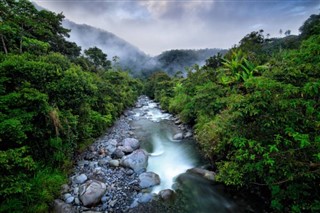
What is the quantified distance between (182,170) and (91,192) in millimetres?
4384

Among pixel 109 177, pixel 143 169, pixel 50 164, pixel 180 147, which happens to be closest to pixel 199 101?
pixel 180 147

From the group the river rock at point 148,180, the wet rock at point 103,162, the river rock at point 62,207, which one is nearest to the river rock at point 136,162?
the river rock at point 148,180

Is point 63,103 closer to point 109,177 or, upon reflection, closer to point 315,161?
point 109,177

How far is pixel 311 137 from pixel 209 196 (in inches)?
161

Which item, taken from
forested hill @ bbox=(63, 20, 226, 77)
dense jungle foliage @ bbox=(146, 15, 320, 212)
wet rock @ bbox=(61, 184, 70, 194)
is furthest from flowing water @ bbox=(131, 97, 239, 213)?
forested hill @ bbox=(63, 20, 226, 77)

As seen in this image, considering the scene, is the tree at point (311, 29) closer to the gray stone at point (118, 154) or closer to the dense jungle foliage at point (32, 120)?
the gray stone at point (118, 154)

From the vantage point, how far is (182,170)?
828 cm

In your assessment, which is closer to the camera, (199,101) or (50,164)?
(50,164)

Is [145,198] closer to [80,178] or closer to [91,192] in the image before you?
[91,192]

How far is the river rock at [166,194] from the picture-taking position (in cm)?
605

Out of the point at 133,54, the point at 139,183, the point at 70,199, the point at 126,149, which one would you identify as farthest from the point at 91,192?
the point at 133,54

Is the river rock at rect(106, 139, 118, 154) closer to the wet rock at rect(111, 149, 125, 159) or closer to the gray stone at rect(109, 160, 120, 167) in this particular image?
the wet rock at rect(111, 149, 125, 159)

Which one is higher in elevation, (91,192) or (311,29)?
(311,29)

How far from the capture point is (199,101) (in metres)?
12.6
